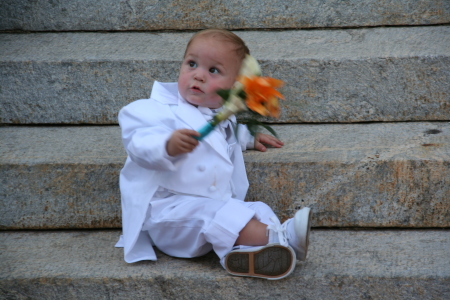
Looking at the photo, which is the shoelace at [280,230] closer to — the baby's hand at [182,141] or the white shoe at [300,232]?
the white shoe at [300,232]

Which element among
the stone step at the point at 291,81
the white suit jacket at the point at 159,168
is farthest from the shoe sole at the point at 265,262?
the stone step at the point at 291,81

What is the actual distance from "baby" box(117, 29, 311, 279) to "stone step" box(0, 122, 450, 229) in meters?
0.25

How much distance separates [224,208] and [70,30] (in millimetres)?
1999

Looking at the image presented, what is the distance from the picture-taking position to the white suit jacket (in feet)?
7.16

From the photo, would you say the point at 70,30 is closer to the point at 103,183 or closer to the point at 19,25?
the point at 19,25

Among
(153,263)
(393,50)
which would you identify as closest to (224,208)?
(153,263)

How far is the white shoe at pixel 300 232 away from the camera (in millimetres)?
2008

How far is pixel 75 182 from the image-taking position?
254 centimetres

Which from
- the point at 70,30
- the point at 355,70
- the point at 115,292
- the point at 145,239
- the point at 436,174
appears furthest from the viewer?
the point at 70,30

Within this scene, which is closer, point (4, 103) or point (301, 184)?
point (301, 184)

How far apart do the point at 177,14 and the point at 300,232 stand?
6.62 ft

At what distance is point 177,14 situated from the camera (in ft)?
11.5

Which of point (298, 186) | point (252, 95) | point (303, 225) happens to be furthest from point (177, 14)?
point (303, 225)

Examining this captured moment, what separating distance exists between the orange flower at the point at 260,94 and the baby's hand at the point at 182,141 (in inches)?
11.2
